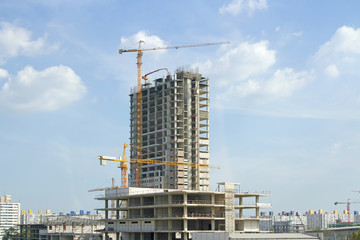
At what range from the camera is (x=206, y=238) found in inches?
4333

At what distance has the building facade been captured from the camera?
12299cm

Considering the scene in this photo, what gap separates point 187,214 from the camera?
123 m

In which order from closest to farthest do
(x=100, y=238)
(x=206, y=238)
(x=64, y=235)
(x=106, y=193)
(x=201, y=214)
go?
(x=206, y=238), (x=201, y=214), (x=106, y=193), (x=100, y=238), (x=64, y=235)

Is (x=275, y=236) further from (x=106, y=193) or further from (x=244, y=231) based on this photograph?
(x=106, y=193)

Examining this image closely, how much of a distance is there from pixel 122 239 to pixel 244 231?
33.1 metres

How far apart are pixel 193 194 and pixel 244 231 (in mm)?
17402

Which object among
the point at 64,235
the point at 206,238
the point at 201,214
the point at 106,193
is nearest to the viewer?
the point at 206,238

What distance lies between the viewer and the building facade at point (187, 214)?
123m

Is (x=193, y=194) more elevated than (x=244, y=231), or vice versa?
(x=193, y=194)

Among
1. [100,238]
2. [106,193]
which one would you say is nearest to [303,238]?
[106,193]

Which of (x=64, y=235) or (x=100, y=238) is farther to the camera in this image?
(x=64, y=235)

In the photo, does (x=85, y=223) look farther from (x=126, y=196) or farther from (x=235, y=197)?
(x=235, y=197)

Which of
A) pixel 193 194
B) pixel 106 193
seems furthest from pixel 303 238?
pixel 106 193

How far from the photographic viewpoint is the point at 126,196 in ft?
443
